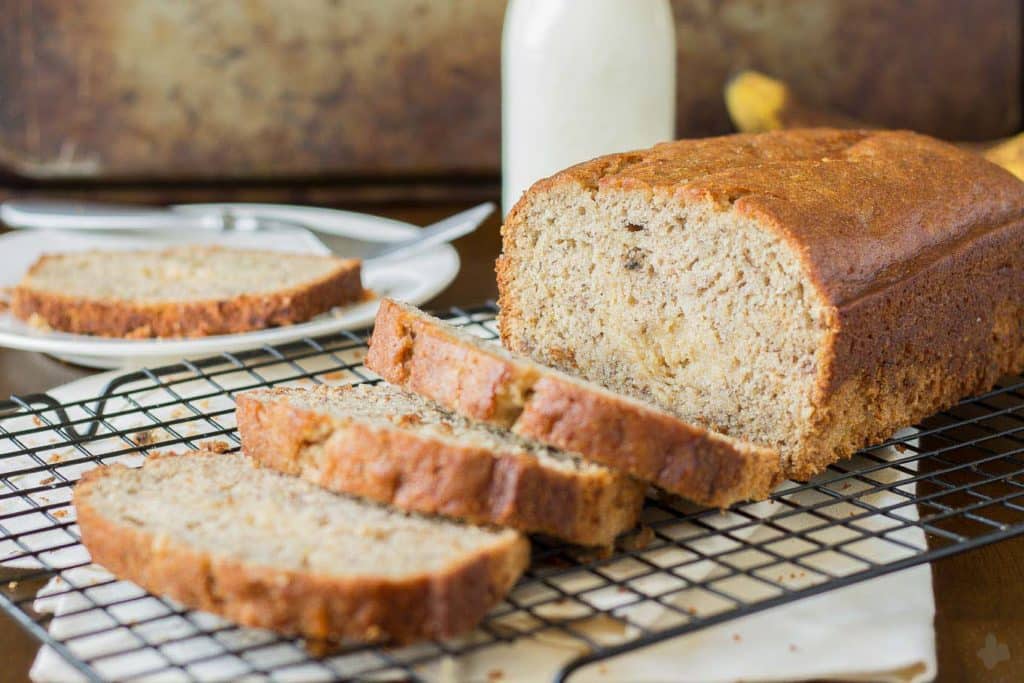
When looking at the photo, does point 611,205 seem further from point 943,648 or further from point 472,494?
point 943,648

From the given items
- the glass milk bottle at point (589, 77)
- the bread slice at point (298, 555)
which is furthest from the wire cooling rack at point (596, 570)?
the glass milk bottle at point (589, 77)

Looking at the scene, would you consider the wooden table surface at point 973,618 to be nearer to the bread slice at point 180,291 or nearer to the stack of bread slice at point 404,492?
the stack of bread slice at point 404,492

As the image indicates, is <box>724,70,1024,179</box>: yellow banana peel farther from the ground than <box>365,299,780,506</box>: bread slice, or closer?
farther from the ground

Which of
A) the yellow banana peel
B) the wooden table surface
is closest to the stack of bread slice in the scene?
the wooden table surface

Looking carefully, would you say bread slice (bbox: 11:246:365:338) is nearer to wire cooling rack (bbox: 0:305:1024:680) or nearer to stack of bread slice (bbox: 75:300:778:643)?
wire cooling rack (bbox: 0:305:1024:680)

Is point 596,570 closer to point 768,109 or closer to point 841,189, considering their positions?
point 841,189

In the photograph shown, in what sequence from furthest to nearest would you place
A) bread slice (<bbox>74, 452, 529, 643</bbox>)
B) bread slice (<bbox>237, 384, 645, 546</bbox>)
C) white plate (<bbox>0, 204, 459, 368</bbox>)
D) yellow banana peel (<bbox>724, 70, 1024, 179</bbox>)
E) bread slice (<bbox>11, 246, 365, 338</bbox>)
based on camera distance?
yellow banana peel (<bbox>724, 70, 1024, 179</bbox>), bread slice (<bbox>11, 246, 365, 338</bbox>), white plate (<bbox>0, 204, 459, 368</bbox>), bread slice (<bbox>237, 384, 645, 546</bbox>), bread slice (<bbox>74, 452, 529, 643</bbox>)

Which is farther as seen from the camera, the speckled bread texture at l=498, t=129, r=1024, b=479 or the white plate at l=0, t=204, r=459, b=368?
the white plate at l=0, t=204, r=459, b=368
